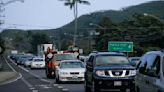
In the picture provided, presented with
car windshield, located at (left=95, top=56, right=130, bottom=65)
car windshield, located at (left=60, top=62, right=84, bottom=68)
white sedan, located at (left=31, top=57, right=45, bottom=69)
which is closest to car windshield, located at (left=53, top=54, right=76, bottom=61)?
car windshield, located at (left=60, top=62, right=84, bottom=68)

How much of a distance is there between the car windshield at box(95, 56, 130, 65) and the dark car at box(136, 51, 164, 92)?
6220 mm

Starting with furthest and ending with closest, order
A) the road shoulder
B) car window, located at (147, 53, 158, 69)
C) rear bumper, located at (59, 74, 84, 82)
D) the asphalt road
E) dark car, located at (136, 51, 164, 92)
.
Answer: the road shoulder → rear bumper, located at (59, 74, 84, 82) → the asphalt road → car window, located at (147, 53, 158, 69) → dark car, located at (136, 51, 164, 92)

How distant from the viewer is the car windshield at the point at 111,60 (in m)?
22.8

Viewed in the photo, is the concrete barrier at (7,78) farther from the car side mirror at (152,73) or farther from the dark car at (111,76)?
the car side mirror at (152,73)

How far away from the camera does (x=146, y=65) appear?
50.0 feet

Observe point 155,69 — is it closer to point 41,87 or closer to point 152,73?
point 152,73

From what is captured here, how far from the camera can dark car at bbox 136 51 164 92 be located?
523 inches

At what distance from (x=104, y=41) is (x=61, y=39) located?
229 ft

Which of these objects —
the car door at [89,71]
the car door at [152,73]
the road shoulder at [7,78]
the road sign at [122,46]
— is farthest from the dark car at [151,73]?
the road sign at [122,46]

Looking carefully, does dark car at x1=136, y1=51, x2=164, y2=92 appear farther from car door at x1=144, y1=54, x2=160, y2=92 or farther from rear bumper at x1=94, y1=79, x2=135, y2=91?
rear bumper at x1=94, y1=79, x2=135, y2=91

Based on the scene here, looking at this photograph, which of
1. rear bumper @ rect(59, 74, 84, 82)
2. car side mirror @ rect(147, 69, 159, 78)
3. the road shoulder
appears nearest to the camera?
car side mirror @ rect(147, 69, 159, 78)

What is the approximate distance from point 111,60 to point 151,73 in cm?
878

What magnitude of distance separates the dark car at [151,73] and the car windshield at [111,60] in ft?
20.4

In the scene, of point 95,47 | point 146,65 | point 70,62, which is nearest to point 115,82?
point 146,65
